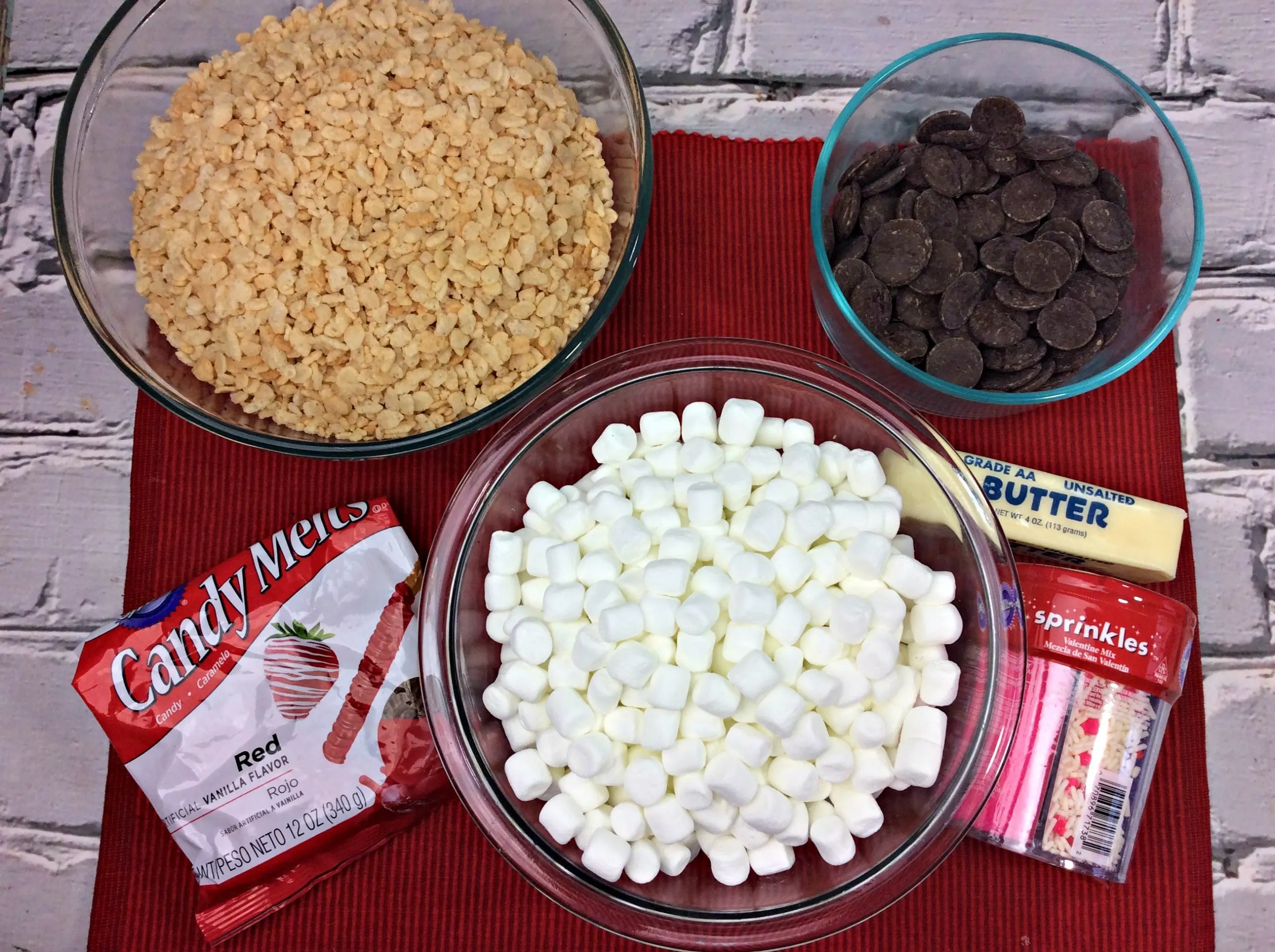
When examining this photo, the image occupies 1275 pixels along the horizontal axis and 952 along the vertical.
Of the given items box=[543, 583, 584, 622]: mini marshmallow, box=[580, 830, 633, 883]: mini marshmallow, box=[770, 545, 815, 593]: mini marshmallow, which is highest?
box=[770, 545, 815, 593]: mini marshmallow

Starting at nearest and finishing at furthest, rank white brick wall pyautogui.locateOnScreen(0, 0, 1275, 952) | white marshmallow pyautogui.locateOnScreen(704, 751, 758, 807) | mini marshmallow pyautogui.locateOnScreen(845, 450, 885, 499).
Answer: white marshmallow pyautogui.locateOnScreen(704, 751, 758, 807) → mini marshmallow pyautogui.locateOnScreen(845, 450, 885, 499) → white brick wall pyautogui.locateOnScreen(0, 0, 1275, 952)

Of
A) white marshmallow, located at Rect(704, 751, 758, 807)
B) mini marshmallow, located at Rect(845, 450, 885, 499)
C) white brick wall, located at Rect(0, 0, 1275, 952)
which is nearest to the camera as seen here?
white marshmallow, located at Rect(704, 751, 758, 807)

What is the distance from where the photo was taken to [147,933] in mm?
857

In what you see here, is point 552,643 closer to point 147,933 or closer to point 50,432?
point 147,933

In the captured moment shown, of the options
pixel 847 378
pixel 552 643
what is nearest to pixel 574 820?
pixel 552 643

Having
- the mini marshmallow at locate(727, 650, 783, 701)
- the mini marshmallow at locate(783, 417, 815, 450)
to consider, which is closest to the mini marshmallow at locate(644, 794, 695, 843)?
the mini marshmallow at locate(727, 650, 783, 701)

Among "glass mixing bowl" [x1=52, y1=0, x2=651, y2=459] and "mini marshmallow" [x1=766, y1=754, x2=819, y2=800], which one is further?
"glass mixing bowl" [x1=52, y1=0, x2=651, y2=459]

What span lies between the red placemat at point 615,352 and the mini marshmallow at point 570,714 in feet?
0.84

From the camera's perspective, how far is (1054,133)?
37.0 inches

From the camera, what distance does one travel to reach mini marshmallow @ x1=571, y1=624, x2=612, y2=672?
26.6 inches

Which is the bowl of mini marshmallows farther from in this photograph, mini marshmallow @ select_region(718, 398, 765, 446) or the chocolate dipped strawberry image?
the chocolate dipped strawberry image

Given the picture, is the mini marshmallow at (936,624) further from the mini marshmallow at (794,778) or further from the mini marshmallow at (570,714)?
the mini marshmallow at (570,714)

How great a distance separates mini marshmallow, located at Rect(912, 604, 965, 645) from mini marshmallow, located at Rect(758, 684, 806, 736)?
136 mm

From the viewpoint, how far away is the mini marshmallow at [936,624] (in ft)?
2.35
